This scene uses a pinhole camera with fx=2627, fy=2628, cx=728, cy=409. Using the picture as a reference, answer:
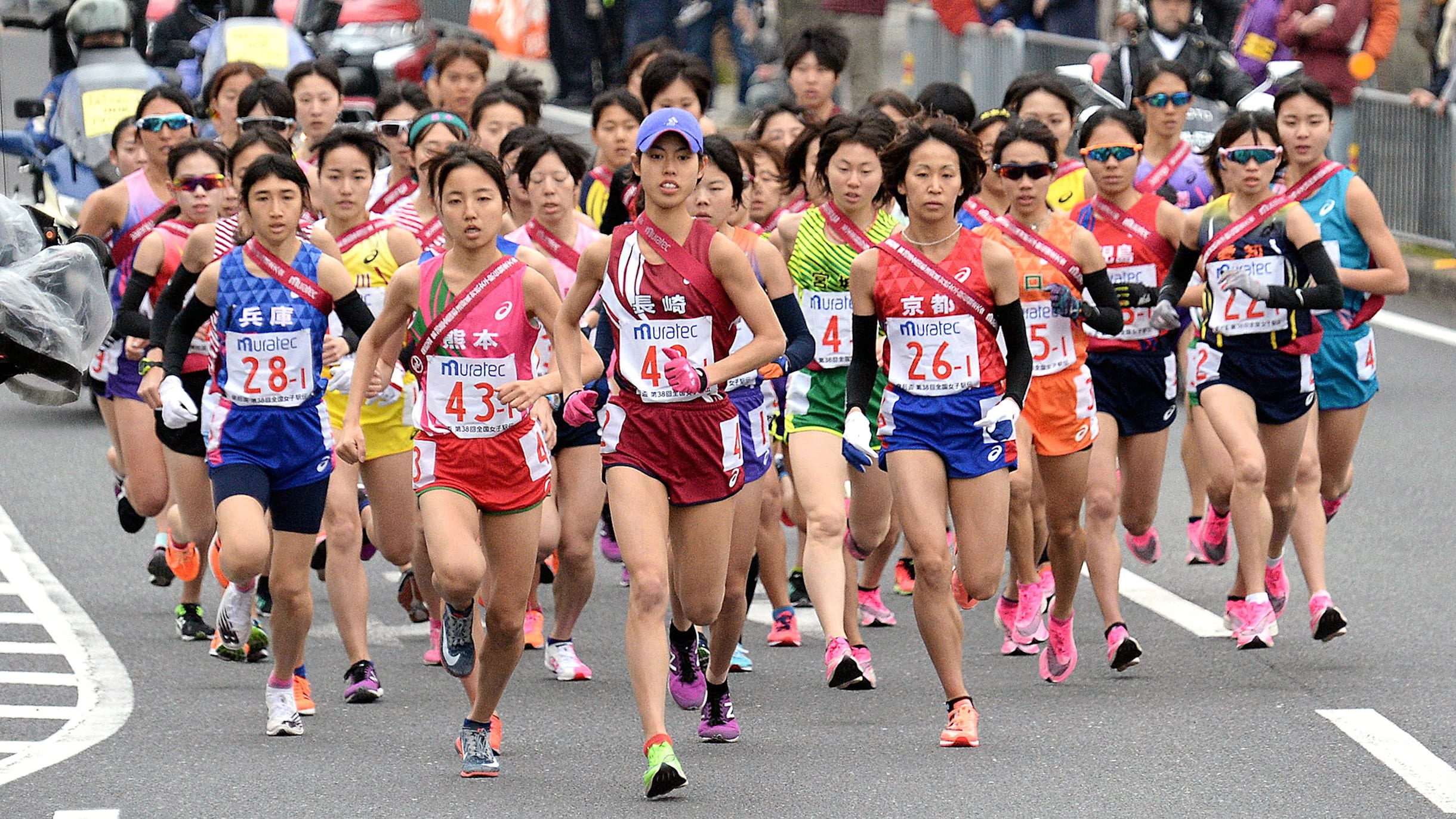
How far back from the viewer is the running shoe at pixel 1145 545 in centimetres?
1158

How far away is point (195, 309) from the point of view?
9.75 m

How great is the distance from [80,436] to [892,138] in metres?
7.59

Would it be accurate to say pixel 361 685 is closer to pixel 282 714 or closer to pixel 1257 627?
pixel 282 714

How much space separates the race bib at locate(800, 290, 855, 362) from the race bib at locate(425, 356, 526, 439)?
195 cm

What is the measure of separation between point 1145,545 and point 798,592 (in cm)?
159

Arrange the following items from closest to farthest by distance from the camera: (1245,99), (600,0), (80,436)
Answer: (1245,99) < (80,436) < (600,0)

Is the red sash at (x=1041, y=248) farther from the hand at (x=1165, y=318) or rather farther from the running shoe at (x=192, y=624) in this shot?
the running shoe at (x=192, y=624)

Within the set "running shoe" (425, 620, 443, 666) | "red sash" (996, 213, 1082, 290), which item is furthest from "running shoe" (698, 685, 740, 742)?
"red sash" (996, 213, 1082, 290)

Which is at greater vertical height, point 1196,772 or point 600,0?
point 600,0

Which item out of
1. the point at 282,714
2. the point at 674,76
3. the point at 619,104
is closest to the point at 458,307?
the point at 282,714

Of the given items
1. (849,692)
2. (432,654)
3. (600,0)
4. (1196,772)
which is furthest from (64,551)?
(600,0)

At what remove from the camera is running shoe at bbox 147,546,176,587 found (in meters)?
11.7

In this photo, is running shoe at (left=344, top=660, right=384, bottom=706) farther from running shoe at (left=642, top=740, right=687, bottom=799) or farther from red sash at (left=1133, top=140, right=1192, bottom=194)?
red sash at (left=1133, top=140, right=1192, bottom=194)

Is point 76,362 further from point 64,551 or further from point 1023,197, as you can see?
point 64,551
